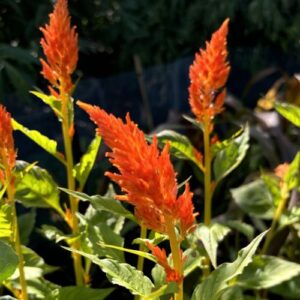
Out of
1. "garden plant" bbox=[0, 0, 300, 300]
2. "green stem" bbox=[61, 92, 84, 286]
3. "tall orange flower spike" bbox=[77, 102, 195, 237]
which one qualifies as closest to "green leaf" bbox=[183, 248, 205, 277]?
"garden plant" bbox=[0, 0, 300, 300]

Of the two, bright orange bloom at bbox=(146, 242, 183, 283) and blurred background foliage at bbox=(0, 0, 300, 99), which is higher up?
blurred background foliage at bbox=(0, 0, 300, 99)

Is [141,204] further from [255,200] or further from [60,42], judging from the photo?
[255,200]

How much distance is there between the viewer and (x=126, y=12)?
358 centimetres

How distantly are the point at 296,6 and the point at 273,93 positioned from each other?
1317 mm

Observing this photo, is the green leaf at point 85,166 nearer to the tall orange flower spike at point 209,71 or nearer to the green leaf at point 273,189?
the tall orange flower spike at point 209,71

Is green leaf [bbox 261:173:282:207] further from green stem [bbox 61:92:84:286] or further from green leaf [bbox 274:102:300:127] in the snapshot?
green stem [bbox 61:92:84:286]

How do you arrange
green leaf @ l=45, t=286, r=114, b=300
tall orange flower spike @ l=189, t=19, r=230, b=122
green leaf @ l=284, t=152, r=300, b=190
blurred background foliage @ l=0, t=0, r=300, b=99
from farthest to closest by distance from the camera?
blurred background foliage @ l=0, t=0, r=300, b=99, green leaf @ l=284, t=152, r=300, b=190, green leaf @ l=45, t=286, r=114, b=300, tall orange flower spike @ l=189, t=19, r=230, b=122

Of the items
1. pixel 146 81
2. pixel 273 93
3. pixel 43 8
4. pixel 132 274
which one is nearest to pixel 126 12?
pixel 146 81

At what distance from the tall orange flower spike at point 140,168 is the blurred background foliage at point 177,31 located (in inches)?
97.0

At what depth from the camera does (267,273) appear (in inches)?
54.8

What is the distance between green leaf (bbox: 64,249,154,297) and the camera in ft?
3.13

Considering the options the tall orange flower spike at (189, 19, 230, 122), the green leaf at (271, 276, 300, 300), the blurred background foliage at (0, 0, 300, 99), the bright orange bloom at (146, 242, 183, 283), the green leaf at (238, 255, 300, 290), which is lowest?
the green leaf at (271, 276, 300, 300)

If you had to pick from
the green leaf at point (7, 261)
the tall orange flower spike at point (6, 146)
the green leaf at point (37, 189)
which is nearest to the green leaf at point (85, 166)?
the green leaf at point (37, 189)

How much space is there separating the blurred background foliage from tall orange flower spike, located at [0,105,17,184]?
218 centimetres
